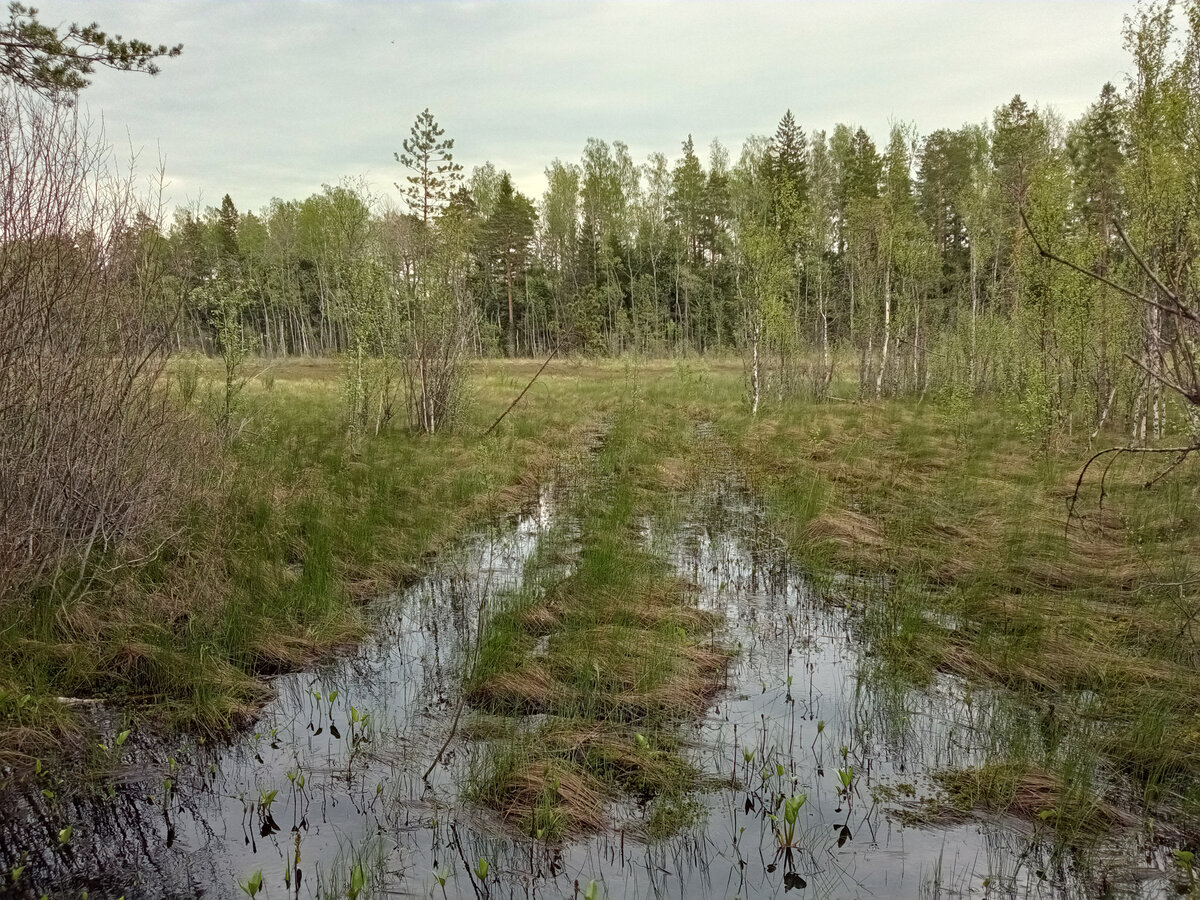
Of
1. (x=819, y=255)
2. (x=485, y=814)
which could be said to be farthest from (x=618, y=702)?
(x=819, y=255)

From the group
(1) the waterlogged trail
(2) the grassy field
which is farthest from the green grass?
(1) the waterlogged trail

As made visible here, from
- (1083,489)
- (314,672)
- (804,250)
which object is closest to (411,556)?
(314,672)

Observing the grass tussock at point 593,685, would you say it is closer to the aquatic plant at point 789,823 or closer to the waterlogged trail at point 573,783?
the waterlogged trail at point 573,783

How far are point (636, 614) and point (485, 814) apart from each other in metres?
2.77

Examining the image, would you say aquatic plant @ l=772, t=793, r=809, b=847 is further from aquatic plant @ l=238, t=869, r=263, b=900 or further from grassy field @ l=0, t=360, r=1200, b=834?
aquatic plant @ l=238, t=869, r=263, b=900

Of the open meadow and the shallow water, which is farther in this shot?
the open meadow

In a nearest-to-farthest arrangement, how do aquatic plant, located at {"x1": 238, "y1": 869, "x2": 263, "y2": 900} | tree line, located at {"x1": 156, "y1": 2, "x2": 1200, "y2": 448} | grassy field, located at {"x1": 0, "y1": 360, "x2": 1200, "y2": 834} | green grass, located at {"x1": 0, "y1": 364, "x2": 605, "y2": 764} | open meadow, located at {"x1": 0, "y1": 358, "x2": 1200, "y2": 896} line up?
aquatic plant, located at {"x1": 238, "y1": 869, "x2": 263, "y2": 900} → open meadow, located at {"x1": 0, "y1": 358, "x2": 1200, "y2": 896} → grassy field, located at {"x1": 0, "y1": 360, "x2": 1200, "y2": 834} → green grass, located at {"x1": 0, "y1": 364, "x2": 605, "y2": 764} → tree line, located at {"x1": 156, "y1": 2, "x2": 1200, "y2": 448}

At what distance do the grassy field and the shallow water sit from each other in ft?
0.79

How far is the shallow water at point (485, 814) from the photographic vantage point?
3.43m

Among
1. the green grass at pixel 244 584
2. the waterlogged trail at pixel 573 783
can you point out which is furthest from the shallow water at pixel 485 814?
the green grass at pixel 244 584

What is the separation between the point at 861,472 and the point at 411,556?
7.62 metres

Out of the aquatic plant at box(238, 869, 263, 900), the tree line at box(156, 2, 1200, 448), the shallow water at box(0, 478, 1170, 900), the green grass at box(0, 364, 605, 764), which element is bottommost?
the shallow water at box(0, 478, 1170, 900)

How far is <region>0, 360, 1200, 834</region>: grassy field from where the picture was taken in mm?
4297

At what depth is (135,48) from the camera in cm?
734
